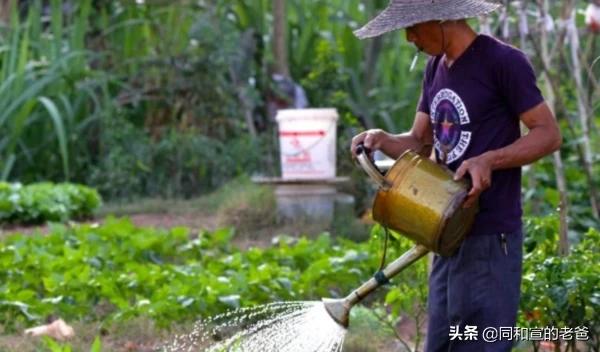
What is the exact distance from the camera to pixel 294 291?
5.72 meters

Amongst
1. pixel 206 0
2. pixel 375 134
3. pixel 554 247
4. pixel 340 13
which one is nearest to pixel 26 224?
pixel 206 0

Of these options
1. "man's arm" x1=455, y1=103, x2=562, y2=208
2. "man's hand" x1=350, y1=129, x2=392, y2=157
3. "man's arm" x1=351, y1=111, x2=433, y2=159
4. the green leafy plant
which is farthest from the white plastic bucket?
"man's arm" x1=455, y1=103, x2=562, y2=208

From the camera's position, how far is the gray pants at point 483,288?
351 cm

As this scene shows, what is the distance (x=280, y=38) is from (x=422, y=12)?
7.40 meters

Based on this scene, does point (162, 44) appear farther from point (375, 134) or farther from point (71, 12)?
point (375, 134)

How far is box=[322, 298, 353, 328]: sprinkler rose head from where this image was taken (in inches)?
144

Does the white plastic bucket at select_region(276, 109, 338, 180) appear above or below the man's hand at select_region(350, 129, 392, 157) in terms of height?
below

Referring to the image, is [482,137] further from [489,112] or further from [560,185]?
[560,185]

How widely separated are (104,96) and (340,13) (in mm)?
2540

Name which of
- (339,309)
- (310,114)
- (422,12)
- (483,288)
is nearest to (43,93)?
(310,114)

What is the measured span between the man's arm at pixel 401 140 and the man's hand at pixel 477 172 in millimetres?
418

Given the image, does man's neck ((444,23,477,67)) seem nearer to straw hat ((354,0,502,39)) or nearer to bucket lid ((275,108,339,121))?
straw hat ((354,0,502,39))

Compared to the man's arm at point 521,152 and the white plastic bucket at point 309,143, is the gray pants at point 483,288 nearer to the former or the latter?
the man's arm at point 521,152

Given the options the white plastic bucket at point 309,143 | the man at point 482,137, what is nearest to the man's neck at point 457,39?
the man at point 482,137
